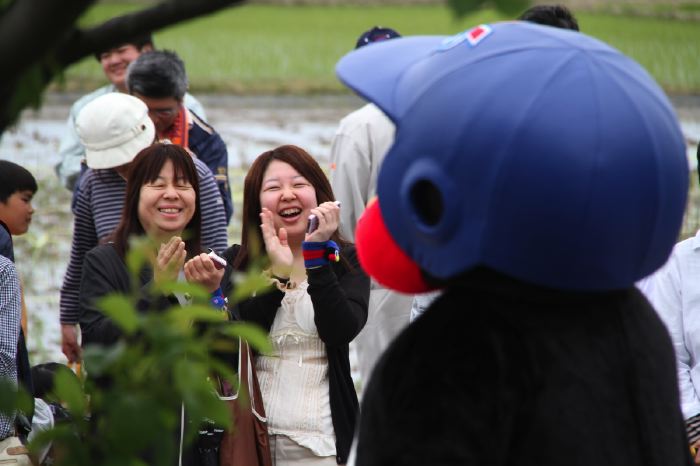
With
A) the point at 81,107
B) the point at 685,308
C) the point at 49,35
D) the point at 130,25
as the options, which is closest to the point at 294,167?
the point at 685,308

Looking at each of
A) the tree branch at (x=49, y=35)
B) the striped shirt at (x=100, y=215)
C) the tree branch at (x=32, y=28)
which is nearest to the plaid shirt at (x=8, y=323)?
the striped shirt at (x=100, y=215)

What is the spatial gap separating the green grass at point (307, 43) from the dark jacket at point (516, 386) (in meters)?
14.3

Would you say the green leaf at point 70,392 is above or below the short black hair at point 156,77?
above

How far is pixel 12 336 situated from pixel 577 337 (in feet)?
7.61

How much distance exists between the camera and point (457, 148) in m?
1.72

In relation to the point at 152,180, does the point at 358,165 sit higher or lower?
lower

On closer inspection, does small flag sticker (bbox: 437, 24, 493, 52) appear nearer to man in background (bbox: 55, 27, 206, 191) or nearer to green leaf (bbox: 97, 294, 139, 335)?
green leaf (bbox: 97, 294, 139, 335)

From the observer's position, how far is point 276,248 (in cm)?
362

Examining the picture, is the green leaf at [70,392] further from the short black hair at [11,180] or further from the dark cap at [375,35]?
the dark cap at [375,35]

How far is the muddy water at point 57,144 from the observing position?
26.2 feet

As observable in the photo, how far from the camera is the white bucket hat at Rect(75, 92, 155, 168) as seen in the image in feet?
15.4

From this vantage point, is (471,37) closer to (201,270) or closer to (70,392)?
(70,392)

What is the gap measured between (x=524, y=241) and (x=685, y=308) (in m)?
1.98

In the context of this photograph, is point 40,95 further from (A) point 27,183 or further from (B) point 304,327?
(A) point 27,183
